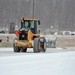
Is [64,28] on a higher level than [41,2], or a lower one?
lower

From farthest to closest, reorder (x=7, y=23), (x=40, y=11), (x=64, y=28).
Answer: (x=40, y=11) < (x=64, y=28) < (x=7, y=23)

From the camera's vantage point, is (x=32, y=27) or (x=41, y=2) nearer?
(x=32, y=27)

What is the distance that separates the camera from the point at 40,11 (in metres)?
147

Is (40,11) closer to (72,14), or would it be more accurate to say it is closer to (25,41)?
(72,14)

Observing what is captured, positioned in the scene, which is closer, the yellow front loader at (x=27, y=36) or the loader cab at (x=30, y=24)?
the yellow front loader at (x=27, y=36)

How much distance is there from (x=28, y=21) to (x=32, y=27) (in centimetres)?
57

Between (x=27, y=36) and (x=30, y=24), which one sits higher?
(x=30, y=24)

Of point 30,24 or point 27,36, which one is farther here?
point 30,24

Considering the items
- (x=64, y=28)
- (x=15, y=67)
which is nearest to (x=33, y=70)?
(x=15, y=67)

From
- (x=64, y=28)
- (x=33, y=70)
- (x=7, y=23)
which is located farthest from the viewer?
(x=64, y=28)

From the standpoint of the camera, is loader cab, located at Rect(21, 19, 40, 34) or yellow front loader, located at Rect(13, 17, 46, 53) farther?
loader cab, located at Rect(21, 19, 40, 34)

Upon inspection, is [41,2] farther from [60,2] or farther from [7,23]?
[7,23]

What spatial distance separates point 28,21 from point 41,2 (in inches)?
5063

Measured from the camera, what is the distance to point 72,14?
147 metres
